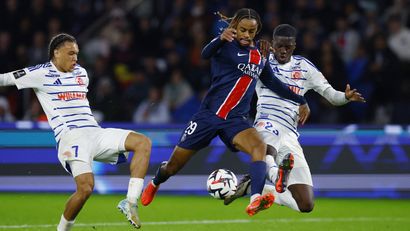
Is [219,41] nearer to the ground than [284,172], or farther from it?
farther from it

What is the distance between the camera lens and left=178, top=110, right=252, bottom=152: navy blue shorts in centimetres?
894

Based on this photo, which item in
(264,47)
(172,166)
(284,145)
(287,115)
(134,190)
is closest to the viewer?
(134,190)

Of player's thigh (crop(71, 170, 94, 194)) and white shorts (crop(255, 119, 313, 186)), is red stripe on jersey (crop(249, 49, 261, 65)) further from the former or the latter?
player's thigh (crop(71, 170, 94, 194))

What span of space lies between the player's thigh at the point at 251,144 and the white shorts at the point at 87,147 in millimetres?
1076

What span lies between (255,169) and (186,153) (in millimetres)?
794

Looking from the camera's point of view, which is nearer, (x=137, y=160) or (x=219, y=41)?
(x=137, y=160)

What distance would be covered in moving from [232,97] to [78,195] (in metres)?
1.85

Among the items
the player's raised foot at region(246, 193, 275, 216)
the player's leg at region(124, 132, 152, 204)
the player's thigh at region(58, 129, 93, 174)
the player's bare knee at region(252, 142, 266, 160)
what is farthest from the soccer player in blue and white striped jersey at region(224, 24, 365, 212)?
the player's thigh at region(58, 129, 93, 174)

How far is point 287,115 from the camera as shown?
971 centimetres

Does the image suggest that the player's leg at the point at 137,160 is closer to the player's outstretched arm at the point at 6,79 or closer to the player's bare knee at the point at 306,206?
the player's outstretched arm at the point at 6,79

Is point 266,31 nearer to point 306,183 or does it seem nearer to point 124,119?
point 124,119

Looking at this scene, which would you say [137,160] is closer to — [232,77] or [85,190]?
[85,190]

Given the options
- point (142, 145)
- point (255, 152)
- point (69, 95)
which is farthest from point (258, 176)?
point (69, 95)

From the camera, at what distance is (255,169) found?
8719mm
